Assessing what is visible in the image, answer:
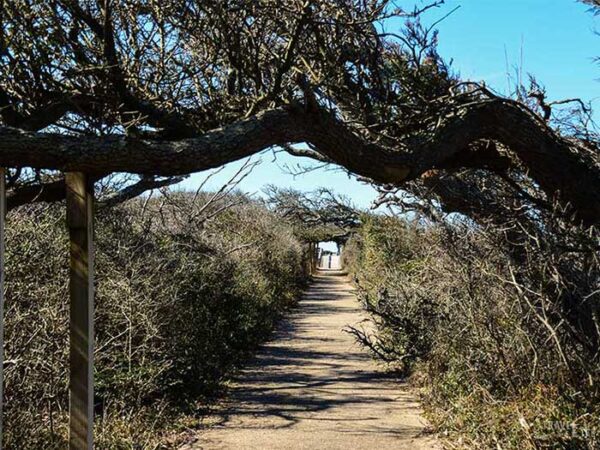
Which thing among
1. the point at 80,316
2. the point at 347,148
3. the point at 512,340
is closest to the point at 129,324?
the point at 80,316

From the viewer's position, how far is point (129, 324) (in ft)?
25.2

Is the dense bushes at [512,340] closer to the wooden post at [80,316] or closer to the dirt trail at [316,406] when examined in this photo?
the dirt trail at [316,406]

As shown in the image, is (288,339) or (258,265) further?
(258,265)

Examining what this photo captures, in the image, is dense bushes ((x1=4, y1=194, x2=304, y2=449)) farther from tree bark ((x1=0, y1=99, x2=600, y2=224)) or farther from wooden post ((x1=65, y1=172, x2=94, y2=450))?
tree bark ((x1=0, y1=99, x2=600, y2=224))

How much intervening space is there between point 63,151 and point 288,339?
1220 cm

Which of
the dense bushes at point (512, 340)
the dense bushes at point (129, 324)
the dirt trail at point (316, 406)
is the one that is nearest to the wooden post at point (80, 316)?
the dense bushes at point (129, 324)

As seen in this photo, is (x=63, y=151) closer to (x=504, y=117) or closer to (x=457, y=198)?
(x=504, y=117)

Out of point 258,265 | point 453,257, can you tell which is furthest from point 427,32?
point 258,265

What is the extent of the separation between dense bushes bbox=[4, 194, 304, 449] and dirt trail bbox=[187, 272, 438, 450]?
0.57 meters

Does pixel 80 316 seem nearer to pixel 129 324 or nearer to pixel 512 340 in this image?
pixel 129 324

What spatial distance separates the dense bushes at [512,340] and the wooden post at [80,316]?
3480 mm

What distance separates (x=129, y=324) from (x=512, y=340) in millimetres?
4267

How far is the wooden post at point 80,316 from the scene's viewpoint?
418 cm

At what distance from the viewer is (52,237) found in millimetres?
7152
